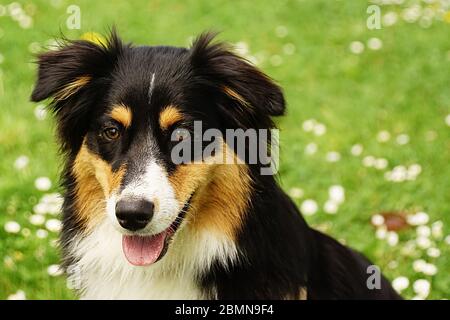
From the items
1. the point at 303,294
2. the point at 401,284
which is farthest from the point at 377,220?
the point at 303,294

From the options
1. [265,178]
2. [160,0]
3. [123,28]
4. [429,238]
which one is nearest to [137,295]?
[265,178]

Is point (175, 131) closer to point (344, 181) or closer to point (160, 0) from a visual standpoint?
point (344, 181)

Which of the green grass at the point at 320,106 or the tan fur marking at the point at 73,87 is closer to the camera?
the tan fur marking at the point at 73,87

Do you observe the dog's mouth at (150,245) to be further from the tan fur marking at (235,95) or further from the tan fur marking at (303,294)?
the tan fur marking at (303,294)

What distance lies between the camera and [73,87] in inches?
136

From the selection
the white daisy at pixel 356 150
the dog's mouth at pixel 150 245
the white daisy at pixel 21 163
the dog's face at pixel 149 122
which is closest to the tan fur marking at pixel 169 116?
the dog's face at pixel 149 122

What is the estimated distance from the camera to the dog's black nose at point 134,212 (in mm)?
3082

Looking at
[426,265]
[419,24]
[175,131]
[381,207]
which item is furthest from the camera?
[419,24]

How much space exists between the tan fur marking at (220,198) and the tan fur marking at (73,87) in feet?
2.33

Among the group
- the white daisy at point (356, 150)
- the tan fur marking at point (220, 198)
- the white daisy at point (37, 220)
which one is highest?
the white daisy at point (356, 150)

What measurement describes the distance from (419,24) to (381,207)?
4.17 metres

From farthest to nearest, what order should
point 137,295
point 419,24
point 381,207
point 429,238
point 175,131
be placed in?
1. point 419,24
2. point 381,207
3. point 429,238
4. point 137,295
5. point 175,131

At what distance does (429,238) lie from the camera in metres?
5.00

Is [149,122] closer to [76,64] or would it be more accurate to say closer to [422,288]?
[76,64]
